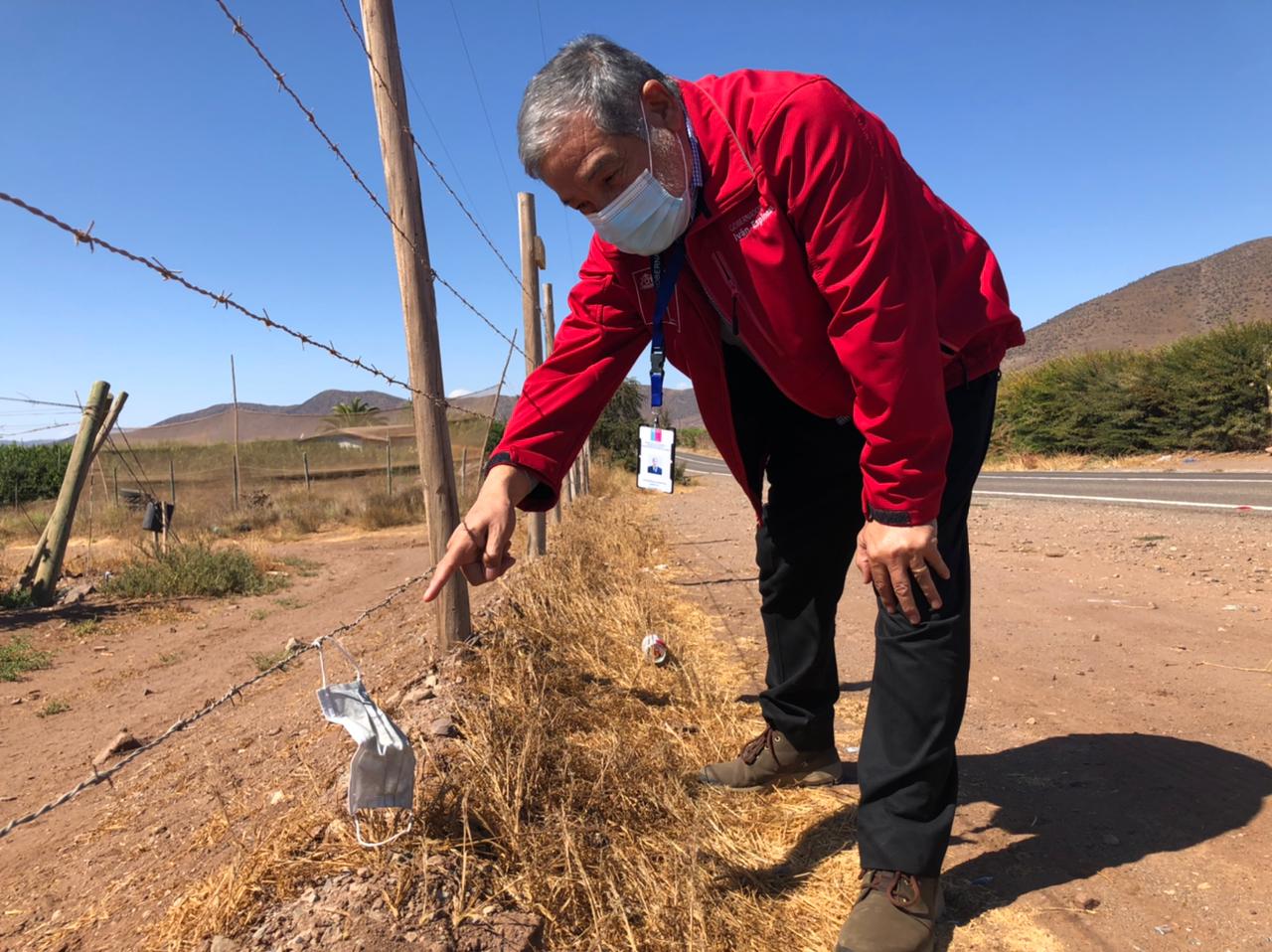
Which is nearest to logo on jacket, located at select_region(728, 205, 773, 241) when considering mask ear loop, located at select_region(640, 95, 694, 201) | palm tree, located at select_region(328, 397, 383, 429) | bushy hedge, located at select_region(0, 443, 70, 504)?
mask ear loop, located at select_region(640, 95, 694, 201)

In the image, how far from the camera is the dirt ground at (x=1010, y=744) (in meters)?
1.93

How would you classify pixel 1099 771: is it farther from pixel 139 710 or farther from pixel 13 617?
pixel 13 617

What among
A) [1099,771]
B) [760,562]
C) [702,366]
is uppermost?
[702,366]

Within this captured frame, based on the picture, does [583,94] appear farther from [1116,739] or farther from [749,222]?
[1116,739]

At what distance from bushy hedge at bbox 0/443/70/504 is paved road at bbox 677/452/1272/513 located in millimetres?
24758

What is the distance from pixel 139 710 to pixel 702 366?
14.4 ft

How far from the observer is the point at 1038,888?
190cm

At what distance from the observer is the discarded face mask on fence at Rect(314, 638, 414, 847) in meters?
1.61

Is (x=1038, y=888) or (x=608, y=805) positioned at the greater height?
(x=608, y=805)

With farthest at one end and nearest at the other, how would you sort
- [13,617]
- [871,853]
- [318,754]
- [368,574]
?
[368,574] → [13,617] → [318,754] → [871,853]

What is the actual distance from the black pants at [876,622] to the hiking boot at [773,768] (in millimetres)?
44

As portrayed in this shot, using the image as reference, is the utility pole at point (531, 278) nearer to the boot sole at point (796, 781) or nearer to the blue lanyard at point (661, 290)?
the boot sole at point (796, 781)

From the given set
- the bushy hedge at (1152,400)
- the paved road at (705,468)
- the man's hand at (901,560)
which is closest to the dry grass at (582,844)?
the man's hand at (901,560)

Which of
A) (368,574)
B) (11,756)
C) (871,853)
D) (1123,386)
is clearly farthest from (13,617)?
(1123,386)
